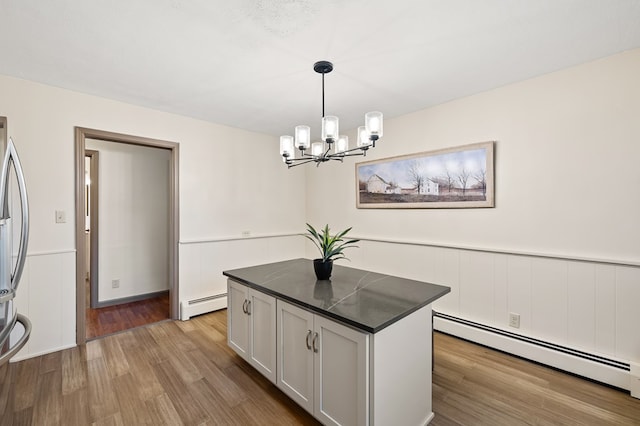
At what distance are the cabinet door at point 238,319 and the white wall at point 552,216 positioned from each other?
6.50ft

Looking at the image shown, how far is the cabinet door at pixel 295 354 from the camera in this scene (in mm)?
1708

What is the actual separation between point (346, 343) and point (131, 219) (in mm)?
3896

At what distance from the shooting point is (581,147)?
225 centimetres

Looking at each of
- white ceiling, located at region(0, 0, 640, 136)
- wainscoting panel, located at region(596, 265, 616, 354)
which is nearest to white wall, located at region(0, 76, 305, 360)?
white ceiling, located at region(0, 0, 640, 136)

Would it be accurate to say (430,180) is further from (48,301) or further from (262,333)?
(48,301)

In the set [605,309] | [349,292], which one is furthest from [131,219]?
[605,309]

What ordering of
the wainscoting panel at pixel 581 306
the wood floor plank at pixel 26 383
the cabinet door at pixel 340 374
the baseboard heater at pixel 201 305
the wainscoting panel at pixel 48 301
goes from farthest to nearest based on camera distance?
the baseboard heater at pixel 201 305 → the wainscoting panel at pixel 48 301 → the wainscoting panel at pixel 581 306 → the wood floor plank at pixel 26 383 → the cabinet door at pixel 340 374

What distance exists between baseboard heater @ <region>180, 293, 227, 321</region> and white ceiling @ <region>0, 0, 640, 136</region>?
7.65 feet

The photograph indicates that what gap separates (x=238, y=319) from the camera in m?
2.37

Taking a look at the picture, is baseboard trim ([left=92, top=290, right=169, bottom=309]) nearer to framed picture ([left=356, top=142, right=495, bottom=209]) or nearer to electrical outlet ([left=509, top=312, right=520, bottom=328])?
framed picture ([left=356, top=142, right=495, bottom=209])

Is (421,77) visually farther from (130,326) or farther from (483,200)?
(130,326)

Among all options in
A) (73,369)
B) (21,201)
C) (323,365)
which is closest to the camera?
(21,201)

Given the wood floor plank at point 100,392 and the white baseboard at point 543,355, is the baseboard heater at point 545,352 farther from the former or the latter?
the wood floor plank at point 100,392

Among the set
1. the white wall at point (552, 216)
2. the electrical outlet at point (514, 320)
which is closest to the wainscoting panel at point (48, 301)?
the white wall at point (552, 216)
